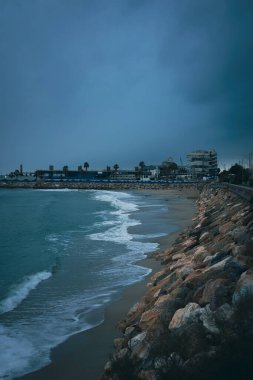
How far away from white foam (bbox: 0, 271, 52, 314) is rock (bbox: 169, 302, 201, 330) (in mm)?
4692

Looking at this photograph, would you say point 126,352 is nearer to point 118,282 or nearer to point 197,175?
point 118,282

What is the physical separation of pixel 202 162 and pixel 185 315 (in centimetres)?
13553

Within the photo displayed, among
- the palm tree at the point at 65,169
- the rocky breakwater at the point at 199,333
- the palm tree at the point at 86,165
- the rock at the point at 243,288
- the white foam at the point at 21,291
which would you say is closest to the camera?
the rocky breakwater at the point at 199,333

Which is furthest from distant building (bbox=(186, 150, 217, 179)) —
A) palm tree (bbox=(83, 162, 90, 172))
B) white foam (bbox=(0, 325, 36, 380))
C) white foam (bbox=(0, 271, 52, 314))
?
white foam (bbox=(0, 325, 36, 380))

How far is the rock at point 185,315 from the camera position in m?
4.84

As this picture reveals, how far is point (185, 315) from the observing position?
4949 mm

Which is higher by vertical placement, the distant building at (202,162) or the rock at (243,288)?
the distant building at (202,162)

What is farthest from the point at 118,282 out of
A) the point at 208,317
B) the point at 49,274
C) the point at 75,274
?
the point at 208,317

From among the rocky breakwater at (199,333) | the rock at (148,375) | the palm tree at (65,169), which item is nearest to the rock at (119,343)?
the rocky breakwater at (199,333)

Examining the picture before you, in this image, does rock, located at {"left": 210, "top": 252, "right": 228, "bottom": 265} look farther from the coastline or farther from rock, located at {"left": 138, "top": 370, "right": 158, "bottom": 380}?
rock, located at {"left": 138, "top": 370, "right": 158, "bottom": 380}

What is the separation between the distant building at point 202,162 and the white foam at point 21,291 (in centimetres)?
12612

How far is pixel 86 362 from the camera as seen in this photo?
19.4 ft

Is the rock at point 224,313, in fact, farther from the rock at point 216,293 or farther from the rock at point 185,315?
the rock at point 185,315

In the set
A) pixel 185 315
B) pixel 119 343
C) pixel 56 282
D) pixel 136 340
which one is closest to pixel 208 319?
pixel 185 315
